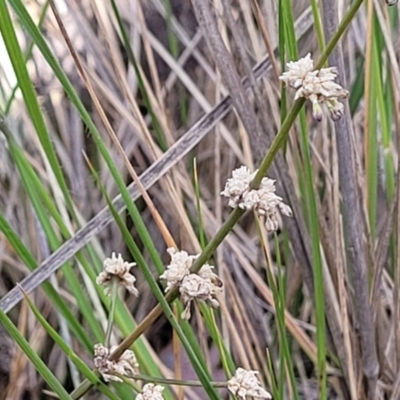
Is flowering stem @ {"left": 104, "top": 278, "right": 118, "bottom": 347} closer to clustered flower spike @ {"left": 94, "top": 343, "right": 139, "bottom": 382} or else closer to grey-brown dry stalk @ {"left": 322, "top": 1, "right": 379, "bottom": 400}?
clustered flower spike @ {"left": 94, "top": 343, "right": 139, "bottom": 382}

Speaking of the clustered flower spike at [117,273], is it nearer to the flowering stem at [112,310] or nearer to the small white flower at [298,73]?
the flowering stem at [112,310]

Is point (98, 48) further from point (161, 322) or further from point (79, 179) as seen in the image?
point (161, 322)

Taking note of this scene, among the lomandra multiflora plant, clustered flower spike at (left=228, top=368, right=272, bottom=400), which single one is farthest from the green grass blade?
clustered flower spike at (left=228, top=368, right=272, bottom=400)

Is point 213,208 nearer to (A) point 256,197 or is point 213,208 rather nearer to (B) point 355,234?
(B) point 355,234

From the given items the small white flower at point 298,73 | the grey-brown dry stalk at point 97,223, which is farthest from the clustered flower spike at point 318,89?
the grey-brown dry stalk at point 97,223

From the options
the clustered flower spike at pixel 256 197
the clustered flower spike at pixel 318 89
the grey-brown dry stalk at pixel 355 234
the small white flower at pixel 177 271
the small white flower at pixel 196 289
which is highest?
the clustered flower spike at pixel 318 89
